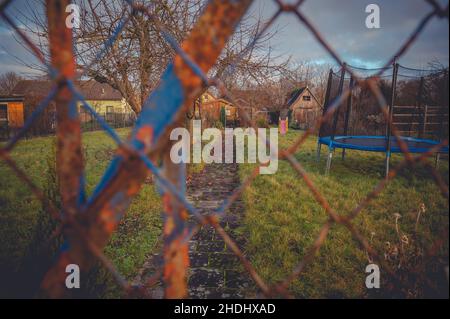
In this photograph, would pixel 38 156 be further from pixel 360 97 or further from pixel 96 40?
pixel 360 97

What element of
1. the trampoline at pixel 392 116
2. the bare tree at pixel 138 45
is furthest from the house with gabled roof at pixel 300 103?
the bare tree at pixel 138 45

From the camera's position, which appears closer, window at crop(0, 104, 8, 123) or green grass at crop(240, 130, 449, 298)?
green grass at crop(240, 130, 449, 298)

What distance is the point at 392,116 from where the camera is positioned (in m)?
5.11

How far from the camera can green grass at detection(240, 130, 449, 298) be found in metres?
2.17

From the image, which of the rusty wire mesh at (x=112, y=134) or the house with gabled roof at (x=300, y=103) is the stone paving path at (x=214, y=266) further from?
the house with gabled roof at (x=300, y=103)

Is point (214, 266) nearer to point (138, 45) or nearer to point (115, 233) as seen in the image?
point (115, 233)

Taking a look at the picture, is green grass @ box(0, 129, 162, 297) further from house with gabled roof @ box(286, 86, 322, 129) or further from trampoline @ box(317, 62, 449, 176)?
house with gabled roof @ box(286, 86, 322, 129)

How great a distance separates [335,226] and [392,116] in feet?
9.90

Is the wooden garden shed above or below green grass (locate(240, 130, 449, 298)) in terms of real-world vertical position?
above

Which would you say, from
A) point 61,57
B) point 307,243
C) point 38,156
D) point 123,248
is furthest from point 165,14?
point 38,156

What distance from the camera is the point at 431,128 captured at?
30.1 ft

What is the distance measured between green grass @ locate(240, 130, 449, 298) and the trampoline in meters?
0.81

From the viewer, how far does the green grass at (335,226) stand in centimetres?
217

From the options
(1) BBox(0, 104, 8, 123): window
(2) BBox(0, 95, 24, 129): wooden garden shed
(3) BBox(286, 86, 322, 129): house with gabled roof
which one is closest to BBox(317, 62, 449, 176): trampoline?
(3) BBox(286, 86, 322, 129): house with gabled roof
